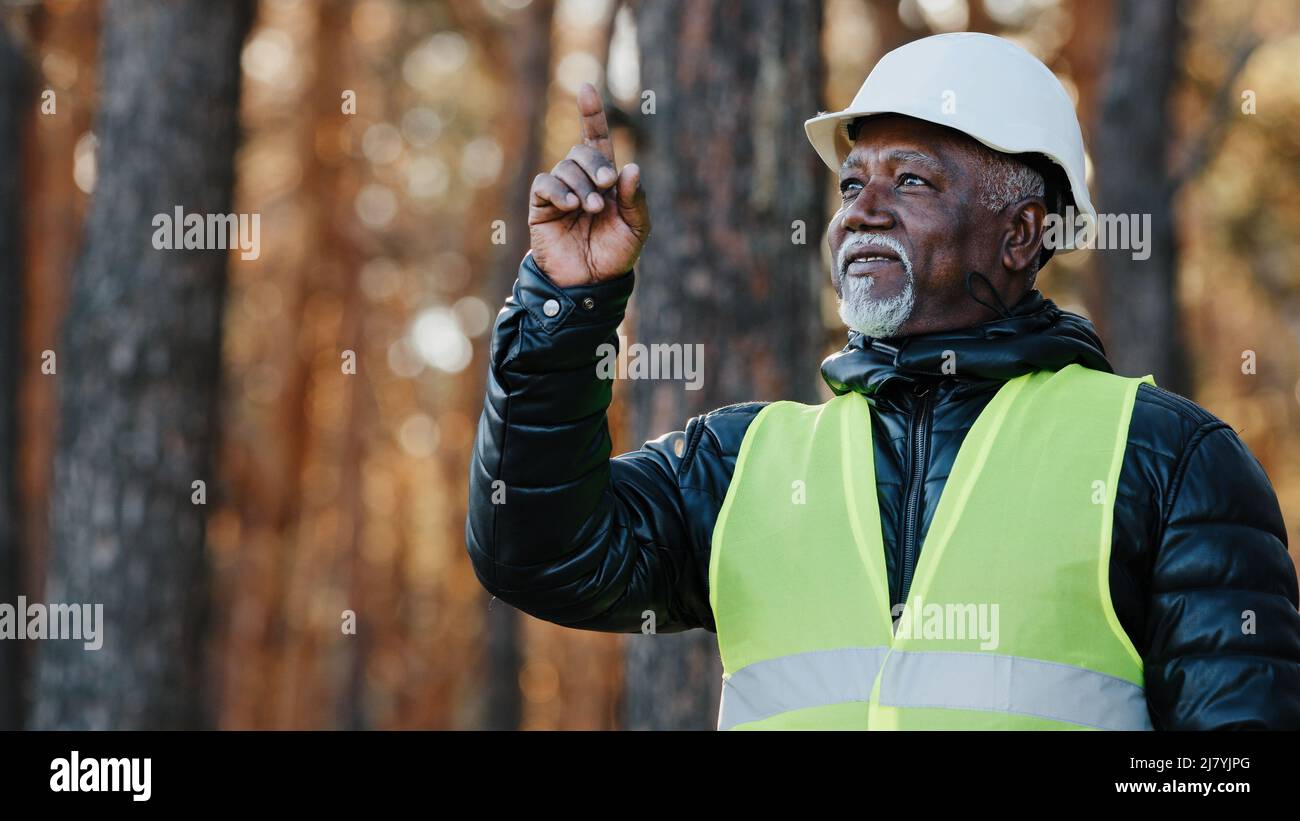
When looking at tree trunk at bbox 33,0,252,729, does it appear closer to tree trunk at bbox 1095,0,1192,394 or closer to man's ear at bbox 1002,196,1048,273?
man's ear at bbox 1002,196,1048,273

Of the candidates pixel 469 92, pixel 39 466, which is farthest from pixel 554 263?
pixel 469 92

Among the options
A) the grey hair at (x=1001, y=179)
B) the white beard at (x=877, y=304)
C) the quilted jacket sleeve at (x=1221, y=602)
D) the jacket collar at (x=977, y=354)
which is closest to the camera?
the quilted jacket sleeve at (x=1221, y=602)

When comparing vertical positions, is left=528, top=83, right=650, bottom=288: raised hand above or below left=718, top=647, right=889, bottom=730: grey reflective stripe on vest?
above

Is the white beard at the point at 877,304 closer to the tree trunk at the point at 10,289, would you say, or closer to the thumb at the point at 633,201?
the thumb at the point at 633,201

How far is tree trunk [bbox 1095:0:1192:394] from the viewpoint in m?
10.8

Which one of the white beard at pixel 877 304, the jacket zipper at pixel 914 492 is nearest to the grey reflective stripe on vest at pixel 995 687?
the jacket zipper at pixel 914 492

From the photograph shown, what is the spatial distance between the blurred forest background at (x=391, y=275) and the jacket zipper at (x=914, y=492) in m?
2.42

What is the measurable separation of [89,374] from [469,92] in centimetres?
1302

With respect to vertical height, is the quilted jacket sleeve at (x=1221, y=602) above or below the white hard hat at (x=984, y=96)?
below

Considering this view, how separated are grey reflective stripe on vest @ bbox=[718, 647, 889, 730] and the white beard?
759mm

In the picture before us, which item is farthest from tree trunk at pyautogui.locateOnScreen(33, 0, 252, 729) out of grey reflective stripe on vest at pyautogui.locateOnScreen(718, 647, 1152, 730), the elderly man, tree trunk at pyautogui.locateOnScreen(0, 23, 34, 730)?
grey reflective stripe on vest at pyautogui.locateOnScreen(718, 647, 1152, 730)

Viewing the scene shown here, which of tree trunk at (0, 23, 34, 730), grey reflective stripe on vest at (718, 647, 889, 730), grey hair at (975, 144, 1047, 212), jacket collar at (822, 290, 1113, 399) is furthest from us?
tree trunk at (0, 23, 34, 730)

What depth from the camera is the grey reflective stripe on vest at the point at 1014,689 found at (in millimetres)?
2740
